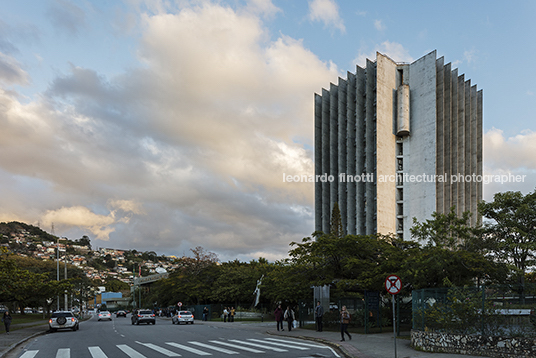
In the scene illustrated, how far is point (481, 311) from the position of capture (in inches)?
647

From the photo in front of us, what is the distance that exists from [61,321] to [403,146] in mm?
61859

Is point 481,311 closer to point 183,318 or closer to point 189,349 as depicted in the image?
point 189,349

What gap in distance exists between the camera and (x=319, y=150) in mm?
95062

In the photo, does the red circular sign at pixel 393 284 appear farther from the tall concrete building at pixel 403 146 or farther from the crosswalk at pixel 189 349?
the tall concrete building at pixel 403 146

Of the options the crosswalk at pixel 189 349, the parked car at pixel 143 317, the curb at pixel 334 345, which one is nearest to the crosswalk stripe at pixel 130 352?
the crosswalk at pixel 189 349

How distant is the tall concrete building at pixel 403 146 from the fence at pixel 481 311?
192 feet

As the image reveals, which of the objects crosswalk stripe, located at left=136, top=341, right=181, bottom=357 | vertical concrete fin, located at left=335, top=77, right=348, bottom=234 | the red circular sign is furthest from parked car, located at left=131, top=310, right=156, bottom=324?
vertical concrete fin, located at left=335, top=77, right=348, bottom=234

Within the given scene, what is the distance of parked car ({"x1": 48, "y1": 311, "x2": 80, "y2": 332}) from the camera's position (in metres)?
34.0

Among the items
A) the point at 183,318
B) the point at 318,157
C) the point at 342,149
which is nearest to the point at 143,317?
the point at 183,318

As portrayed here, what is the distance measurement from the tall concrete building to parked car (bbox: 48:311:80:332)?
5171cm

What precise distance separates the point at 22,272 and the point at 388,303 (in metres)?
27.7

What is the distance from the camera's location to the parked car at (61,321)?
34.0 m

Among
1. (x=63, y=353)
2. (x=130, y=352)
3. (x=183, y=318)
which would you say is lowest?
(x=183, y=318)

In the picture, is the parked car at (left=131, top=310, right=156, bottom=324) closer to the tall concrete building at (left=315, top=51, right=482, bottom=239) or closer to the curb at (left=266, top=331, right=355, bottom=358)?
the curb at (left=266, top=331, right=355, bottom=358)
